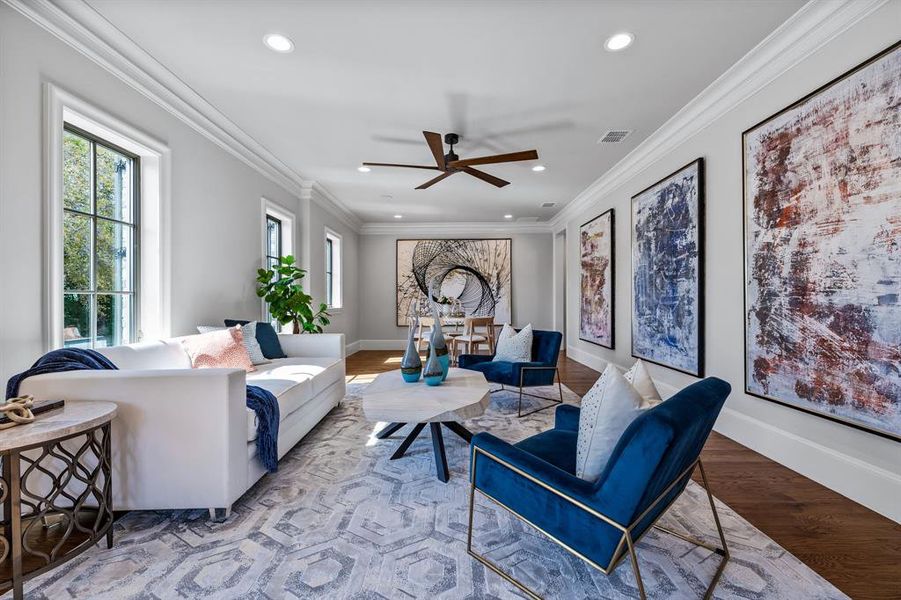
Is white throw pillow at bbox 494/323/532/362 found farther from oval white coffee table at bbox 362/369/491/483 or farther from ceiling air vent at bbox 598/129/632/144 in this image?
ceiling air vent at bbox 598/129/632/144

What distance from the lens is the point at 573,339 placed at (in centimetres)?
676

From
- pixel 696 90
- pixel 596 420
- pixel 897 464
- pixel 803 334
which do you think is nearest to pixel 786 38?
pixel 696 90

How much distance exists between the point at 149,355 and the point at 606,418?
2662 millimetres

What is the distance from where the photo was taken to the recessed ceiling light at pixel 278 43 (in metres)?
2.37

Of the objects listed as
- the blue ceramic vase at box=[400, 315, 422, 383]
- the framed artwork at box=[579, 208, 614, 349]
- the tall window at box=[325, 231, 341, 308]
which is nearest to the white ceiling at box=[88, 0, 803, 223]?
the framed artwork at box=[579, 208, 614, 349]

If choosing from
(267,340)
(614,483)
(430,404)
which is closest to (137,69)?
(267,340)

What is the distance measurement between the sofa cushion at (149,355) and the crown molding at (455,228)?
569 centimetres

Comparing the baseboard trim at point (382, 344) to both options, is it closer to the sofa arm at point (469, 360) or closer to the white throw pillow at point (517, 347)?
the sofa arm at point (469, 360)

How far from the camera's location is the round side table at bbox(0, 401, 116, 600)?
54.0 inches

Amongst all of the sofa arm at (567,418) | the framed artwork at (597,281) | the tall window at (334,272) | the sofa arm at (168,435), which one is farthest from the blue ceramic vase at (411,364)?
the tall window at (334,272)

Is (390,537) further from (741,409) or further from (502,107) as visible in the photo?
(502,107)

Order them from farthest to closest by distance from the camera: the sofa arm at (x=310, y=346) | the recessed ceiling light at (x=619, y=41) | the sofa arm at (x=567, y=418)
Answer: the sofa arm at (x=310, y=346) < the recessed ceiling light at (x=619, y=41) < the sofa arm at (x=567, y=418)

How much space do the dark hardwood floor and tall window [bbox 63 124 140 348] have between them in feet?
12.7

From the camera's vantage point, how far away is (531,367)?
12.1 ft
